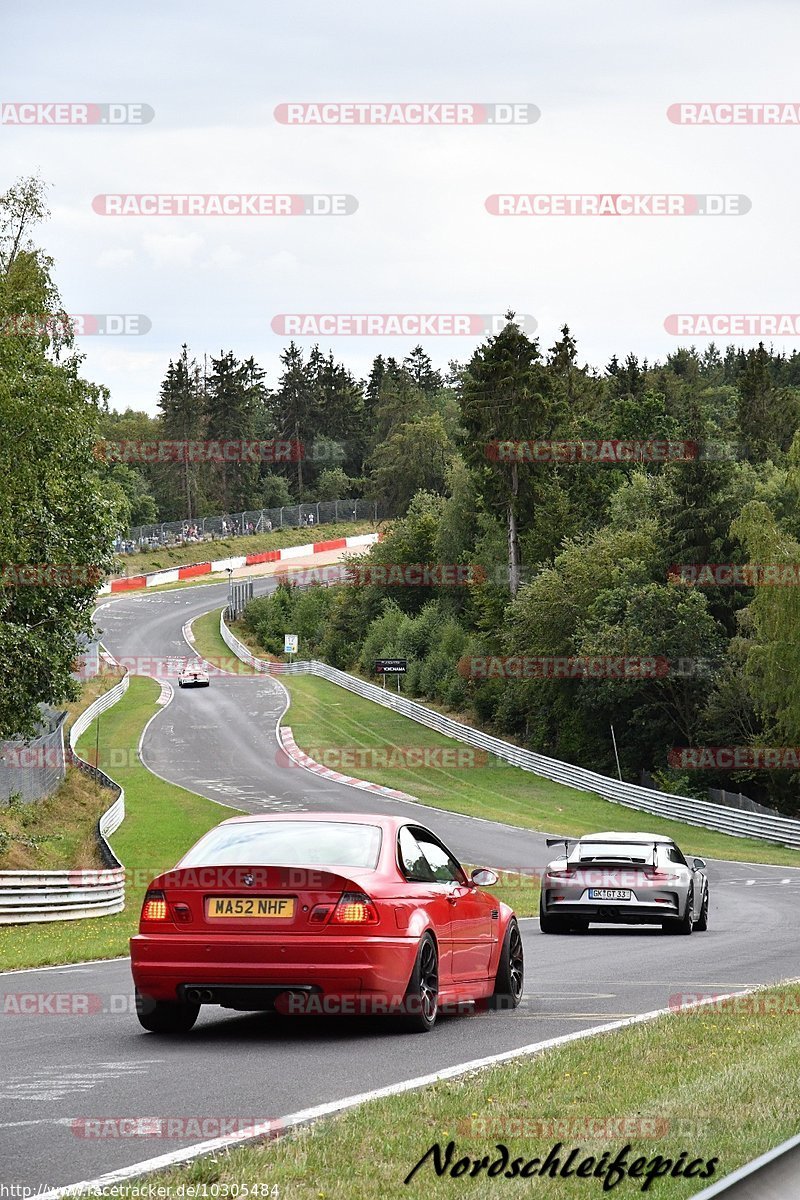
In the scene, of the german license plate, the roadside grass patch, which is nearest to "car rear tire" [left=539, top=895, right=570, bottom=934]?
the roadside grass patch

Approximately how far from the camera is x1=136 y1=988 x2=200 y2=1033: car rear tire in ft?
32.6

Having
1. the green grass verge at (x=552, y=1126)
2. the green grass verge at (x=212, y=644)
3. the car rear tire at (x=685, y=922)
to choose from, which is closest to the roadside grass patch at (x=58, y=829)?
the car rear tire at (x=685, y=922)

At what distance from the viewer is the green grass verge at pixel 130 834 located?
18.2 metres

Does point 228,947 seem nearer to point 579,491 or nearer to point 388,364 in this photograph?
point 579,491

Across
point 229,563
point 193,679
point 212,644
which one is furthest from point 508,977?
point 229,563

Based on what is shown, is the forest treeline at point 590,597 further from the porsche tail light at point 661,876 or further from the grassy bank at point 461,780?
the porsche tail light at point 661,876

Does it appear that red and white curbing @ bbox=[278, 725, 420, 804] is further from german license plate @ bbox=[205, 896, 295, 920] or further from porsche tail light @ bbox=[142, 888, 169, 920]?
german license plate @ bbox=[205, 896, 295, 920]

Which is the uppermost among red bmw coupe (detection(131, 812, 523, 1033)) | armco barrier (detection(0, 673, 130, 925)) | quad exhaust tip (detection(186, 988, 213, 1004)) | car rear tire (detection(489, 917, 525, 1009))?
red bmw coupe (detection(131, 812, 523, 1033))

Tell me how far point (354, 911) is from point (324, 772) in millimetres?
48837

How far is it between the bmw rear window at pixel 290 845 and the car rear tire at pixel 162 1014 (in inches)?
33.7

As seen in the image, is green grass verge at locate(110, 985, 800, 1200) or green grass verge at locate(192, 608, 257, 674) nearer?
green grass verge at locate(110, 985, 800, 1200)

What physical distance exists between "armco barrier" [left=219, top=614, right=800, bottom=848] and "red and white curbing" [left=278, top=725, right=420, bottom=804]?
8.08 metres

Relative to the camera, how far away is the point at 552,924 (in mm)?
20922

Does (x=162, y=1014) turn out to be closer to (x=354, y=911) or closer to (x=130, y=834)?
(x=354, y=911)
